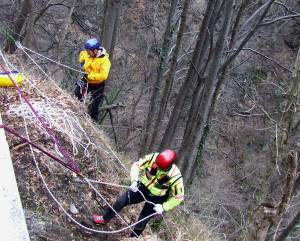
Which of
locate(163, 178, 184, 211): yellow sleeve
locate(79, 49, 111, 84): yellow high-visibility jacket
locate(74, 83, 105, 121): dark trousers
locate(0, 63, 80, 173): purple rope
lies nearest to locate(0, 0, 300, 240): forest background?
locate(74, 83, 105, 121): dark trousers

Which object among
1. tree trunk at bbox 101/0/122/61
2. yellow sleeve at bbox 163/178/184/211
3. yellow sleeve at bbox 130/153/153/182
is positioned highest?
tree trunk at bbox 101/0/122/61

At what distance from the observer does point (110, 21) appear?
10.5m

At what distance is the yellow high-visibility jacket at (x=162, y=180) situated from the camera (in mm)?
5566

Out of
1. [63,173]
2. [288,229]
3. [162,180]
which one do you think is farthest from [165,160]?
[288,229]

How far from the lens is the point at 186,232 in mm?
6805

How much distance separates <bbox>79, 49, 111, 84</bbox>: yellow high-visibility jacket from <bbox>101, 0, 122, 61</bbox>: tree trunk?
2523 mm

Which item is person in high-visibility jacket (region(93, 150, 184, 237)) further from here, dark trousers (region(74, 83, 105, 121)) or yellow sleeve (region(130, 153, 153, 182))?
dark trousers (region(74, 83, 105, 121))

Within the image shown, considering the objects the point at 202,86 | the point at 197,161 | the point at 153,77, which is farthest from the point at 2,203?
the point at 153,77

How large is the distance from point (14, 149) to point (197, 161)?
849 centimetres

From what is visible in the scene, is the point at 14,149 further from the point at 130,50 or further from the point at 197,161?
the point at 130,50

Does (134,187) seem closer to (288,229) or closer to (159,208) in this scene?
(159,208)

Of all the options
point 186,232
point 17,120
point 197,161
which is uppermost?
point 17,120

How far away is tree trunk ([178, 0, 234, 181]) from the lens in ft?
32.8

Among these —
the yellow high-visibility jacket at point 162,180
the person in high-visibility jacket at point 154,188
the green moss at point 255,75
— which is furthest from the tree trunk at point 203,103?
the green moss at point 255,75
